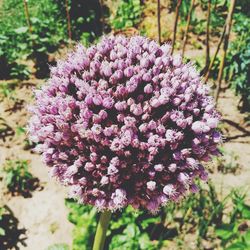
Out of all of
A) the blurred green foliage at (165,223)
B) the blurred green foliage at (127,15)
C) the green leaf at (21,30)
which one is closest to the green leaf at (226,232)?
the blurred green foliage at (165,223)

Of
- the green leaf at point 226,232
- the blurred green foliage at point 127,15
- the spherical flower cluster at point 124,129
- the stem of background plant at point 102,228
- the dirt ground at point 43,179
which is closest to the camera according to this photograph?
the spherical flower cluster at point 124,129

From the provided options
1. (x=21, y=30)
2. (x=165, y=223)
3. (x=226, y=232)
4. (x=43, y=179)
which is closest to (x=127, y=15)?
(x=21, y=30)

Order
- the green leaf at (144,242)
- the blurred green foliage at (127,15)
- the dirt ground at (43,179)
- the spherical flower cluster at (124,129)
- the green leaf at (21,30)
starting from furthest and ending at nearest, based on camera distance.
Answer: the blurred green foliage at (127,15) → the green leaf at (21,30) → the dirt ground at (43,179) → the green leaf at (144,242) → the spherical flower cluster at (124,129)

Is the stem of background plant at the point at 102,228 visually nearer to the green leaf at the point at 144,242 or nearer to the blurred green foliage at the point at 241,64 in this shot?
the green leaf at the point at 144,242

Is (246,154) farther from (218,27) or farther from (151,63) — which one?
(151,63)

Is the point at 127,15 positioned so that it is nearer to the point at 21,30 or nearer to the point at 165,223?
the point at 21,30

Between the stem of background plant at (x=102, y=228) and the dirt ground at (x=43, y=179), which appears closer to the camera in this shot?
the stem of background plant at (x=102, y=228)

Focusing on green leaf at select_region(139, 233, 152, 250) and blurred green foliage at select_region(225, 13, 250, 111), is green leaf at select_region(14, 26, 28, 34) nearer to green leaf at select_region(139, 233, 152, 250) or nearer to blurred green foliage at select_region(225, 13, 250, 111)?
blurred green foliage at select_region(225, 13, 250, 111)

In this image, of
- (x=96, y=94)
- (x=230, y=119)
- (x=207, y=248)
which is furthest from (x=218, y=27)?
(x=96, y=94)
